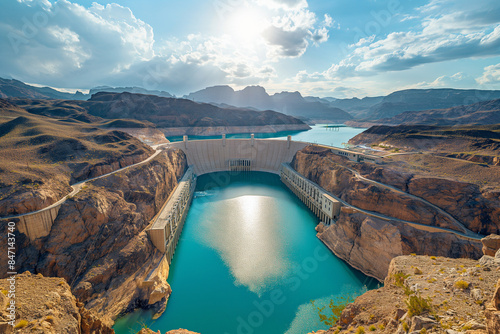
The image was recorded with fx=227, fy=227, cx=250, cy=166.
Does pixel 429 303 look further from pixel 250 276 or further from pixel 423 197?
pixel 423 197

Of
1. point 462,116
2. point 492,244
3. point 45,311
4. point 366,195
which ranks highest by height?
point 462,116

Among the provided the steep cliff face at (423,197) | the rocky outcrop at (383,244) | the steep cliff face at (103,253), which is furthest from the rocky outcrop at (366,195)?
the steep cliff face at (103,253)

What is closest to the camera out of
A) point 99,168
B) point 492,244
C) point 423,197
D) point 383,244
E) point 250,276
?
point 492,244

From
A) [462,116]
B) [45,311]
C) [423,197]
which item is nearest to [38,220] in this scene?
[45,311]

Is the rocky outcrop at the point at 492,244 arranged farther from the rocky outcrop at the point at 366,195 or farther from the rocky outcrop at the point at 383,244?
the rocky outcrop at the point at 366,195

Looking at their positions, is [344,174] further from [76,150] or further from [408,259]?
[76,150]

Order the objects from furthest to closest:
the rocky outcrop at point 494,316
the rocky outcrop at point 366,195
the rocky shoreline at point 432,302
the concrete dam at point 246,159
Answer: the concrete dam at point 246,159, the rocky outcrop at point 366,195, the rocky shoreline at point 432,302, the rocky outcrop at point 494,316
